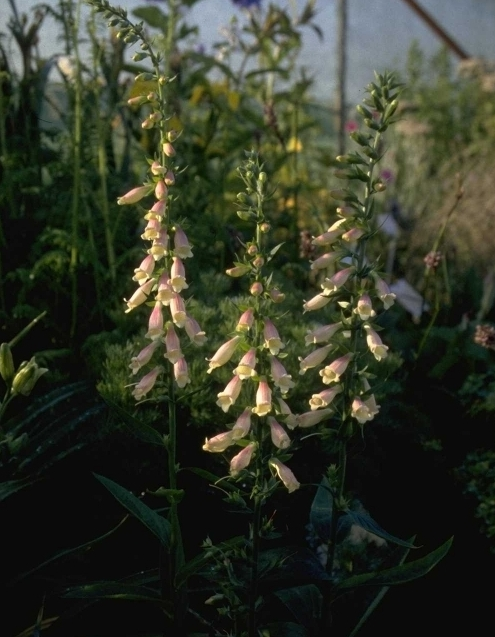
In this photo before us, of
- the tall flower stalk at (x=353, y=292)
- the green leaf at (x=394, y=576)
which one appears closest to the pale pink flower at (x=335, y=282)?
the tall flower stalk at (x=353, y=292)

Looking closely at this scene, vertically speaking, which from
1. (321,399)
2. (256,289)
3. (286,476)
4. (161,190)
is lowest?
(286,476)

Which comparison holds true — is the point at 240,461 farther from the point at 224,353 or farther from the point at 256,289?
→ the point at 256,289

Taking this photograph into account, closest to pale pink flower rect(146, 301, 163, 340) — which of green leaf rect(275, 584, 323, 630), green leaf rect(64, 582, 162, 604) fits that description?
green leaf rect(64, 582, 162, 604)

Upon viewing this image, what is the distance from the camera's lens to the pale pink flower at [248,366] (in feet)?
4.59

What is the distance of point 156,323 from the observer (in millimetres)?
1486

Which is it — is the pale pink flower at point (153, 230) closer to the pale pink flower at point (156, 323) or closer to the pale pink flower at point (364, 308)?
the pale pink flower at point (156, 323)

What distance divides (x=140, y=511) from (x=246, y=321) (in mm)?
420

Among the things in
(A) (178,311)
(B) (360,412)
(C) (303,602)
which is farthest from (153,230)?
(C) (303,602)

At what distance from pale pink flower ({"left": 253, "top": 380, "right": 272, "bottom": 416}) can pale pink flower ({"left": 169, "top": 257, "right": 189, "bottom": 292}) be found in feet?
0.67

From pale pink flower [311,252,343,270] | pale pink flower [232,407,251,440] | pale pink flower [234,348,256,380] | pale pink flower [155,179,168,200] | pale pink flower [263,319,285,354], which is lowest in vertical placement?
pale pink flower [232,407,251,440]

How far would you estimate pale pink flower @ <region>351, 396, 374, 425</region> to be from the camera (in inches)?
57.2

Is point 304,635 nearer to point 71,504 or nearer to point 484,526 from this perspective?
point 71,504

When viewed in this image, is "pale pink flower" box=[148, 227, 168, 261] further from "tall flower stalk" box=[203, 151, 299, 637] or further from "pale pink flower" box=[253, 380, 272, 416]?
"pale pink flower" box=[253, 380, 272, 416]

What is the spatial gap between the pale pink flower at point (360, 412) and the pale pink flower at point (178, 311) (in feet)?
1.06
